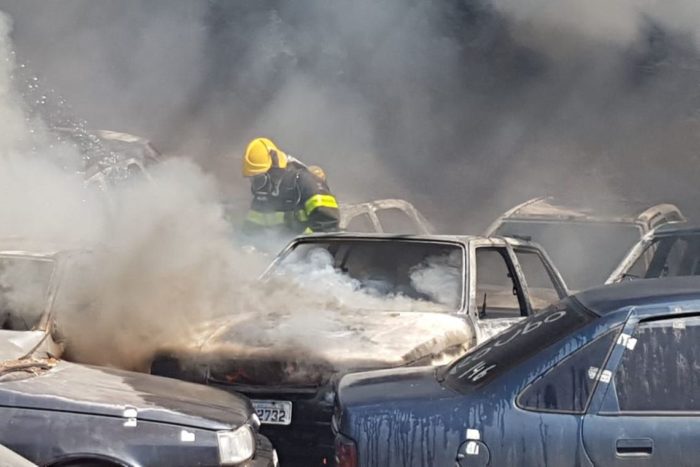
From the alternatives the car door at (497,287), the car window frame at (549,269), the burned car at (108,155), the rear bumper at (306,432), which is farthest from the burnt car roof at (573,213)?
the rear bumper at (306,432)

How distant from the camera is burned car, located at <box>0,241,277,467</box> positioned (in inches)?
171

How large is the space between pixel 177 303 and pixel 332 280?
3.29 ft

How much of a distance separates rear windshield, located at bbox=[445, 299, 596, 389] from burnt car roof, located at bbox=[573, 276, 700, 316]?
0.17 ft

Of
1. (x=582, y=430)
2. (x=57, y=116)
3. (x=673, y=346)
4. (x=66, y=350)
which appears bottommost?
(x=582, y=430)

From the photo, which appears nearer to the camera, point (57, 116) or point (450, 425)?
point (450, 425)

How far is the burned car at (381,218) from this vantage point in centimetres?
1133

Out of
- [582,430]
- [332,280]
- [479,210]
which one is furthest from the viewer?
[479,210]

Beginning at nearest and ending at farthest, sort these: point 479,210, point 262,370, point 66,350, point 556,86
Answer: point 262,370
point 66,350
point 479,210
point 556,86

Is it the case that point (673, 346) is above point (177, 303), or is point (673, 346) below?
below

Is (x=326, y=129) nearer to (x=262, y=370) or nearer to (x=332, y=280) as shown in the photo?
(x=332, y=280)

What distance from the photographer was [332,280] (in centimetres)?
703

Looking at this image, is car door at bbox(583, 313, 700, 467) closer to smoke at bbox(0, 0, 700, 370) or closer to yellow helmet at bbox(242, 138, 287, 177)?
yellow helmet at bbox(242, 138, 287, 177)

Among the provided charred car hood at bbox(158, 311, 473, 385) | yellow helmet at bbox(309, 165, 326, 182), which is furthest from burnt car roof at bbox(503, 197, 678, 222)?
charred car hood at bbox(158, 311, 473, 385)

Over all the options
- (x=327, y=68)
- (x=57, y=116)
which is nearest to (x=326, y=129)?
(x=327, y=68)
